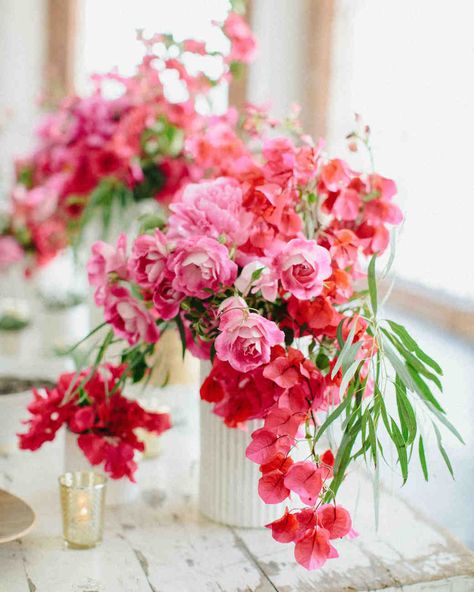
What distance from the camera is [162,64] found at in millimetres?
1725

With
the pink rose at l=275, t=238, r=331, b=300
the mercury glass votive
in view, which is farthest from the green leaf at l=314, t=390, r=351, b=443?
the mercury glass votive

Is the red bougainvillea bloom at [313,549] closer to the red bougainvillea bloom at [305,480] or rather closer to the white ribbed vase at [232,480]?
the red bougainvillea bloom at [305,480]

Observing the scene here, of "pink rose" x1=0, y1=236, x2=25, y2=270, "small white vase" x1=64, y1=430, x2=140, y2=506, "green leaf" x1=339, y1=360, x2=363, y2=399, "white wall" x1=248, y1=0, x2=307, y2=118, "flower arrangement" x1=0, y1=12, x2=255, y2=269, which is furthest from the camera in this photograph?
"white wall" x1=248, y1=0, x2=307, y2=118

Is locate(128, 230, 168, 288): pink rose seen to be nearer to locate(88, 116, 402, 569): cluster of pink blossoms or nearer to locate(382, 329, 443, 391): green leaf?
locate(88, 116, 402, 569): cluster of pink blossoms

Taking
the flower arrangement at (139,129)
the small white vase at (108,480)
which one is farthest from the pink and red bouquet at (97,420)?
the flower arrangement at (139,129)

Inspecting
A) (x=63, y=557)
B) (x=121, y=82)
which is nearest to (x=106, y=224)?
(x=121, y=82)

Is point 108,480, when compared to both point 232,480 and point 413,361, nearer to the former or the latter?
point 232,480

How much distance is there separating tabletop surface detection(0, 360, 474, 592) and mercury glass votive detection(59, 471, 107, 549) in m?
0.01

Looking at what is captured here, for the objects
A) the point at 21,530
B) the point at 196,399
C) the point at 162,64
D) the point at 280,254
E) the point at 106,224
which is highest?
the point at 162,64

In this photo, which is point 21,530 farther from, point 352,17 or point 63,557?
point 352,17

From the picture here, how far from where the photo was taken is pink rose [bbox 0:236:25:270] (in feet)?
7.91

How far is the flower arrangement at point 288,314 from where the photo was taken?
827 millimetres

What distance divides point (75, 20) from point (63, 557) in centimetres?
468

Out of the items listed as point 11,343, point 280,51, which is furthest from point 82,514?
point 280,51
